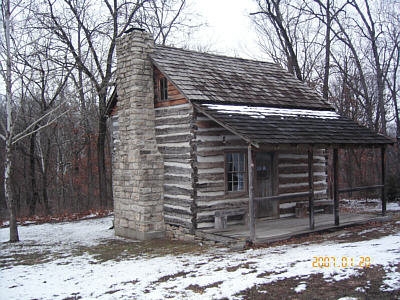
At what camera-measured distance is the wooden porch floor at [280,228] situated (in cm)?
1108

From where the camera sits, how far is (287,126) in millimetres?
12188

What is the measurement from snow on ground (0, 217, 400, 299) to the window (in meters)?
2.55

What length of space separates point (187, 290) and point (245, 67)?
10.2 meters

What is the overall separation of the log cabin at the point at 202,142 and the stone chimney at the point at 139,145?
0.10 ft

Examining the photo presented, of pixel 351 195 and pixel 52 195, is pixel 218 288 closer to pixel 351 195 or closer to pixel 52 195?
pixel 351 195

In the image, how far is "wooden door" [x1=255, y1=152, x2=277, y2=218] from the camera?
13.6 metres

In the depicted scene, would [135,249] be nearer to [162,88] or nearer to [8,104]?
A: [162,88]

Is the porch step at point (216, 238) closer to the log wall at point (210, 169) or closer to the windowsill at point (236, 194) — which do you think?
the log wall at point (210, 169)

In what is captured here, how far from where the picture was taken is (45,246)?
41.9 ft

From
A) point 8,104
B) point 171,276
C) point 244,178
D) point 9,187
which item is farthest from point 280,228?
point 8,104

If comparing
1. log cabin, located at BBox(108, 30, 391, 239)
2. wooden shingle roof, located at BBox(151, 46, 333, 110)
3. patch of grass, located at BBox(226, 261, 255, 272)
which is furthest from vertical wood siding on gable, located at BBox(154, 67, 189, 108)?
patch of grass, located at BBox(226, 261, 255, 272)

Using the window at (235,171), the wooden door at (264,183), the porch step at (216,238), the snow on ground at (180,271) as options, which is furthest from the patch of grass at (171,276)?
the wooden door at (264,183)

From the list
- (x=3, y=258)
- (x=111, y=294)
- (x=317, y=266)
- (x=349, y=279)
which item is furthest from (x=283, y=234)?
(x=3, y=258)
